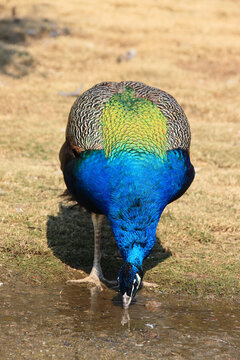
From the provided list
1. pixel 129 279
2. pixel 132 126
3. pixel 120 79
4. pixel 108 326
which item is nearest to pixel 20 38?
pixel 120 79

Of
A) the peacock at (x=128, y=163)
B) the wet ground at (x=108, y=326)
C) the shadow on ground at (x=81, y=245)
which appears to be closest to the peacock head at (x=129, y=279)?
the peacock at (x=128, y=163)

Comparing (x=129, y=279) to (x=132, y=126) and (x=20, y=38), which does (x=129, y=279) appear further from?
(x=20, y=38)

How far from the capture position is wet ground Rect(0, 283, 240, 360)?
373cm

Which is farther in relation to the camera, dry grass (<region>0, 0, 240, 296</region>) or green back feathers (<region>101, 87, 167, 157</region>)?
dry grass (<region>0, 0, 240, 296</region>)

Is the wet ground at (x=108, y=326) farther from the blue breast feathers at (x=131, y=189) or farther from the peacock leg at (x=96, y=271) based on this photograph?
the blue breast feathers at (x=131, y=189)

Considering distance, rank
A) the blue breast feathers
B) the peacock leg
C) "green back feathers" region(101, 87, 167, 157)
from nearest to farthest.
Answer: the blue breast feathers → "green back feathers" region(101, 87, 167, 157) → the peacock leg

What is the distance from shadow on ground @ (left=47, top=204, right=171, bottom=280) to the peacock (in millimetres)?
330

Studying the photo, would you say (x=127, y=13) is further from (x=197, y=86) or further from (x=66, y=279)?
(x=66, y=279)

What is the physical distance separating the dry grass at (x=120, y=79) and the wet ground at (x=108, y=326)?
1.17 feet

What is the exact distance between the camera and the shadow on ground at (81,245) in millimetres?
5422

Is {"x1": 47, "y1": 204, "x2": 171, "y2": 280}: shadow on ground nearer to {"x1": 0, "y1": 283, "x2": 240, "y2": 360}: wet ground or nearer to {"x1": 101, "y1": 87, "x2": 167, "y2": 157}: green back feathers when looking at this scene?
{"x1": 0, "y1": 283, "x2": 240, "y2": 360}: wet ground

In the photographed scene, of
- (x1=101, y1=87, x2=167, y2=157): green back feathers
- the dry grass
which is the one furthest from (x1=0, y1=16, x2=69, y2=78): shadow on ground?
(x1=101, y1=87, x2=167, y2=157): green back feathers

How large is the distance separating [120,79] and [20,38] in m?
3.75

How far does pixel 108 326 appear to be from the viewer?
13.6 ft
